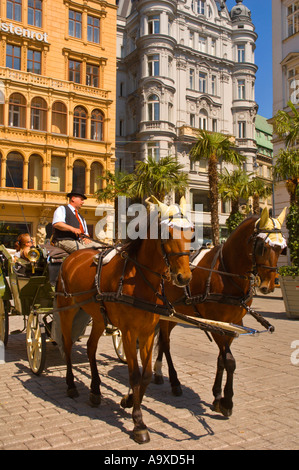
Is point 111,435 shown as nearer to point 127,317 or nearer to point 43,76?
point 127,317

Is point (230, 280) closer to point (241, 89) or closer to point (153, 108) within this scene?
point (153, 108)

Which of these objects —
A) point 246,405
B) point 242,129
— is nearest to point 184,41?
point 242,129

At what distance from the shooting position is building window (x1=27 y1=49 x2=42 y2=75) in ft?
104

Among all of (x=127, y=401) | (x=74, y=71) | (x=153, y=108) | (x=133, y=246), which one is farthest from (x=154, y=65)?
(x=127, y=401)

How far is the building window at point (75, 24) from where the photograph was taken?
34.1m

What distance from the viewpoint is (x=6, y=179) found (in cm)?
3005

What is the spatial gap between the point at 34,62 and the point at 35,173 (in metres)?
8.55

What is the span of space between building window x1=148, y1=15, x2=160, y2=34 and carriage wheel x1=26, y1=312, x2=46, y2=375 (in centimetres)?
3891

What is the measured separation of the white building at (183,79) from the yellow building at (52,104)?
4.74m

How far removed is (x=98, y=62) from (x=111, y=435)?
34918 mm

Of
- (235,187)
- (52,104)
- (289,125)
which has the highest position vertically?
(52,104)

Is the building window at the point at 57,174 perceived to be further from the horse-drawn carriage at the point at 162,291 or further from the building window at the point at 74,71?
the horse-drawn carriage at the point at 162,291

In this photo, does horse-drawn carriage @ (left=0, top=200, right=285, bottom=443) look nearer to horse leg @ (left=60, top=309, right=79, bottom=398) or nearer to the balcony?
horse leg @ (left=60, top=309, right=79, bottom=398)

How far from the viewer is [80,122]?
3344 cm
